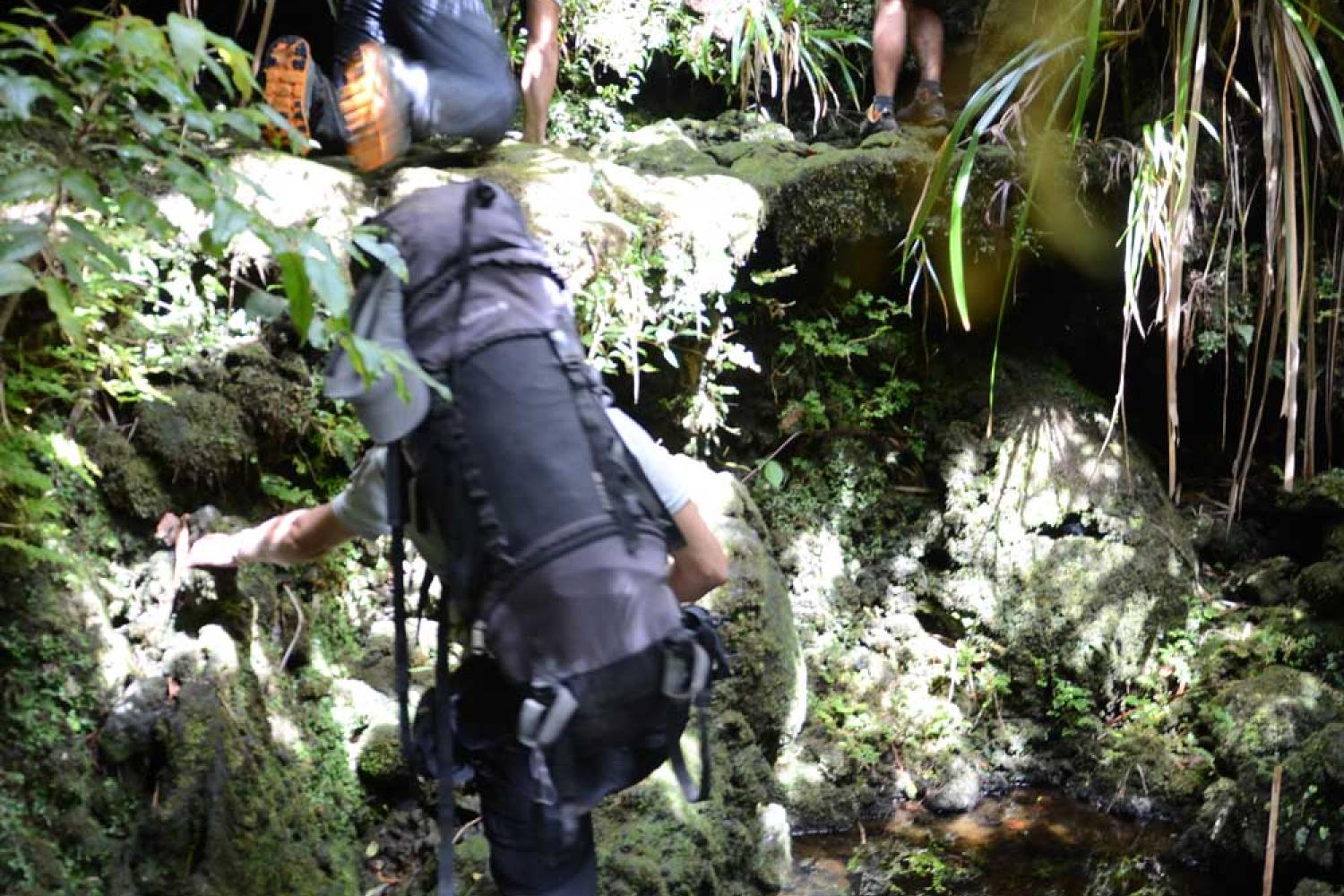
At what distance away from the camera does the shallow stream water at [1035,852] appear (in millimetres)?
4133

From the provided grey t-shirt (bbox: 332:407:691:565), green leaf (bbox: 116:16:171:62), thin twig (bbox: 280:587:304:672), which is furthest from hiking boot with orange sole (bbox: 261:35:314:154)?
green leaf (bbox: 116:16:171:62)

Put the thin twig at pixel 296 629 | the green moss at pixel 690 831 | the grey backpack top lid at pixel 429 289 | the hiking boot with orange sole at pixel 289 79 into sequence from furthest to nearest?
1. the hiking boot with orange sole at pixel 289 79
2. the thin twig at pixel 296 629
3. the green moss at pixel 690 831
4. the grey backpack top lid at pixel 429 289

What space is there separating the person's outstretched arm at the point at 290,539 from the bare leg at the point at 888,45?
4240 mm

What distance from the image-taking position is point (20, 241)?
148 centimetres

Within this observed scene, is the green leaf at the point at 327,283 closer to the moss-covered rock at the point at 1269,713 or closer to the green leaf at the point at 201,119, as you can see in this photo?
the green leaf at the point at 201,119

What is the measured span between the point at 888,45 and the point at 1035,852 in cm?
386

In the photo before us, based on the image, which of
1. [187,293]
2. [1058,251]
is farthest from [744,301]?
[187,293]

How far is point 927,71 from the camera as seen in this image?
5961 millimetres

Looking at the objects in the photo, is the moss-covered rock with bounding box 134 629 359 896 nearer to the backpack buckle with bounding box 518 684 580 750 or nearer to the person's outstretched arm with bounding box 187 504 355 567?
the person's outstretched arm with bounding box 187 504 355 567

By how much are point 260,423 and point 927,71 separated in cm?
405

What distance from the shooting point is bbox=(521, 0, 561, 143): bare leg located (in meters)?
4.54

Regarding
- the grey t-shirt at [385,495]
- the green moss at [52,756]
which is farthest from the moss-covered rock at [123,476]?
the grey t-shirt at [385,495]

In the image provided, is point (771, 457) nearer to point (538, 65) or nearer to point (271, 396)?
point (538, 65)

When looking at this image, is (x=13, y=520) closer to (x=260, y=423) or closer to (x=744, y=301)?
(x=260, y=423)
